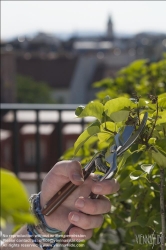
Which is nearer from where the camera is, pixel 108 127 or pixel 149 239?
pixel 108 127

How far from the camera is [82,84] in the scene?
47.8 m

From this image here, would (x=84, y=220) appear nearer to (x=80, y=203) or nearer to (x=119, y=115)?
(x=80, y=203)

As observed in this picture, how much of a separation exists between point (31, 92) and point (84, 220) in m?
37.9

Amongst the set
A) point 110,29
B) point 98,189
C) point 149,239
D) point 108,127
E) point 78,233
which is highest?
point 110,29

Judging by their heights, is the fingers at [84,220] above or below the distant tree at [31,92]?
above

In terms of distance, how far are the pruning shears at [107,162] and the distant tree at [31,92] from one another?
117 ft

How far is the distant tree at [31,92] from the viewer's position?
37475mm

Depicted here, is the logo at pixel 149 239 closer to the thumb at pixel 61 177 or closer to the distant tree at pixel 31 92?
the thumb at pixel 61 177

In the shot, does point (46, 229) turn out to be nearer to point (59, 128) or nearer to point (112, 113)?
point (112, 113)

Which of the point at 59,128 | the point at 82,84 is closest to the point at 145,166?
the point at 59,128

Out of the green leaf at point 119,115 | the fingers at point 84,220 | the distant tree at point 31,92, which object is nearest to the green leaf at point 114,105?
the green leaf at point 119,115

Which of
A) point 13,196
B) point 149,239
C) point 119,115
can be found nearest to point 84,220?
point 119,115

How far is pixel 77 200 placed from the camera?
101 centimetres

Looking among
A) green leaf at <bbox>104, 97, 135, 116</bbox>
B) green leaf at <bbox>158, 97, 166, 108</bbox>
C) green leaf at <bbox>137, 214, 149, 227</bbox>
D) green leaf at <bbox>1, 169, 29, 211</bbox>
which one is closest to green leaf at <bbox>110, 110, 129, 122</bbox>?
green leaf at <bbox>104, 97, 135, 116</bbox>
